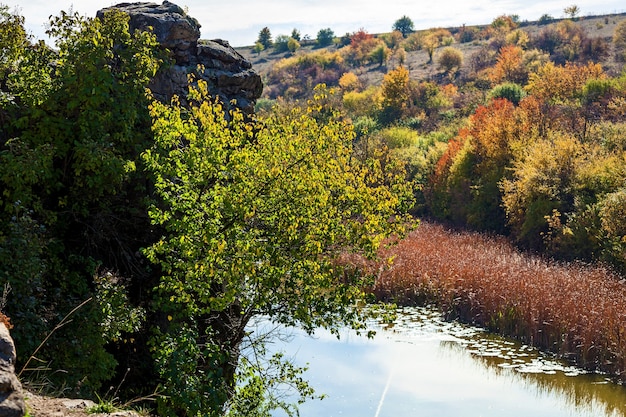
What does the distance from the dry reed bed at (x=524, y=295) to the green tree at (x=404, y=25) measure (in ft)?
348

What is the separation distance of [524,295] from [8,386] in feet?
57.4

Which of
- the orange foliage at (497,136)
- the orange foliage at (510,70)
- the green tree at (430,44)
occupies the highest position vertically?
the green tree at (430,44)

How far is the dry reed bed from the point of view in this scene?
741 inches

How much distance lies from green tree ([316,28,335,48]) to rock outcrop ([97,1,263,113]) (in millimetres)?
108078

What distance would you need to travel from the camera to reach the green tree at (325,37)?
125 m

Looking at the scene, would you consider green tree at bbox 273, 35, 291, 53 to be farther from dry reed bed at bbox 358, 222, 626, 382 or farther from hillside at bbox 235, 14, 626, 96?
dry reed bed at bbox 358, 222, 626, 382

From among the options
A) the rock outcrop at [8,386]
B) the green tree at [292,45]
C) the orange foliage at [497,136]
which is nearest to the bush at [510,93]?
the orange foliage at [497,136]

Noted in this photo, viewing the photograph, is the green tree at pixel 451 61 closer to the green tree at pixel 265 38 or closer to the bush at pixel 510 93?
the bush at pixel 510 93

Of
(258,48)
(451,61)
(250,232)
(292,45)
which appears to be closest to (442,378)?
(250,232)

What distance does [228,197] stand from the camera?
37.1 feet

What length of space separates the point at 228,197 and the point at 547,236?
20.6 m

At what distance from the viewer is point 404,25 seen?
131 m

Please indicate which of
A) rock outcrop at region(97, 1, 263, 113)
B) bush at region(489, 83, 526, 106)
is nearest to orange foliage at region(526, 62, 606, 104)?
bush at region(489, 83, 526, 106)

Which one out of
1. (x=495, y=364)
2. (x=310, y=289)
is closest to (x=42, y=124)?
(x=310, y=289)
